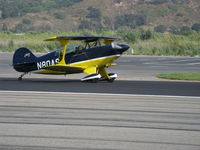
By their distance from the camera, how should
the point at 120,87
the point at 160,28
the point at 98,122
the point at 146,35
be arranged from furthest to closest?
the point at 160,28, the point at 146,35, the point at 120,87, the point at 98,122

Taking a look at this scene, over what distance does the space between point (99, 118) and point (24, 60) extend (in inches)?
481

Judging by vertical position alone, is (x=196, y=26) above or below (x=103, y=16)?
below

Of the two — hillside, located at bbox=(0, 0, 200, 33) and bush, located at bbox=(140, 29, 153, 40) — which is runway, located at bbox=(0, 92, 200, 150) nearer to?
bush, located at bbox=(140, 29, 153, 40)

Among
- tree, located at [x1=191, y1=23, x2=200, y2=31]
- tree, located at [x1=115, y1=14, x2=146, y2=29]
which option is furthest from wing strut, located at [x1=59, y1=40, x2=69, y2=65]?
tree, located at [x1=115, y1=14, x2=146, y2=29]

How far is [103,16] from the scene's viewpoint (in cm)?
12194

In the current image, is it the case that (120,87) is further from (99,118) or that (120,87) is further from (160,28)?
(160,28)

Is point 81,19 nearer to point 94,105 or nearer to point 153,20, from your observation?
point 153,20

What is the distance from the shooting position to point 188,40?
56219mm

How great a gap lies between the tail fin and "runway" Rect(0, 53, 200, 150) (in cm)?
369

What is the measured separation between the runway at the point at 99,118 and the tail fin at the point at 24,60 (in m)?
3.69

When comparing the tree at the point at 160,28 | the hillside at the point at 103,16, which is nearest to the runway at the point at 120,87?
the tree at the point at 160,28

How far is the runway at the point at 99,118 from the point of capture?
9.75 meters

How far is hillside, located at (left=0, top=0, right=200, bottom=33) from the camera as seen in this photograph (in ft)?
381

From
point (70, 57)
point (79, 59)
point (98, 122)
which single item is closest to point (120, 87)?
point (79, 59)
